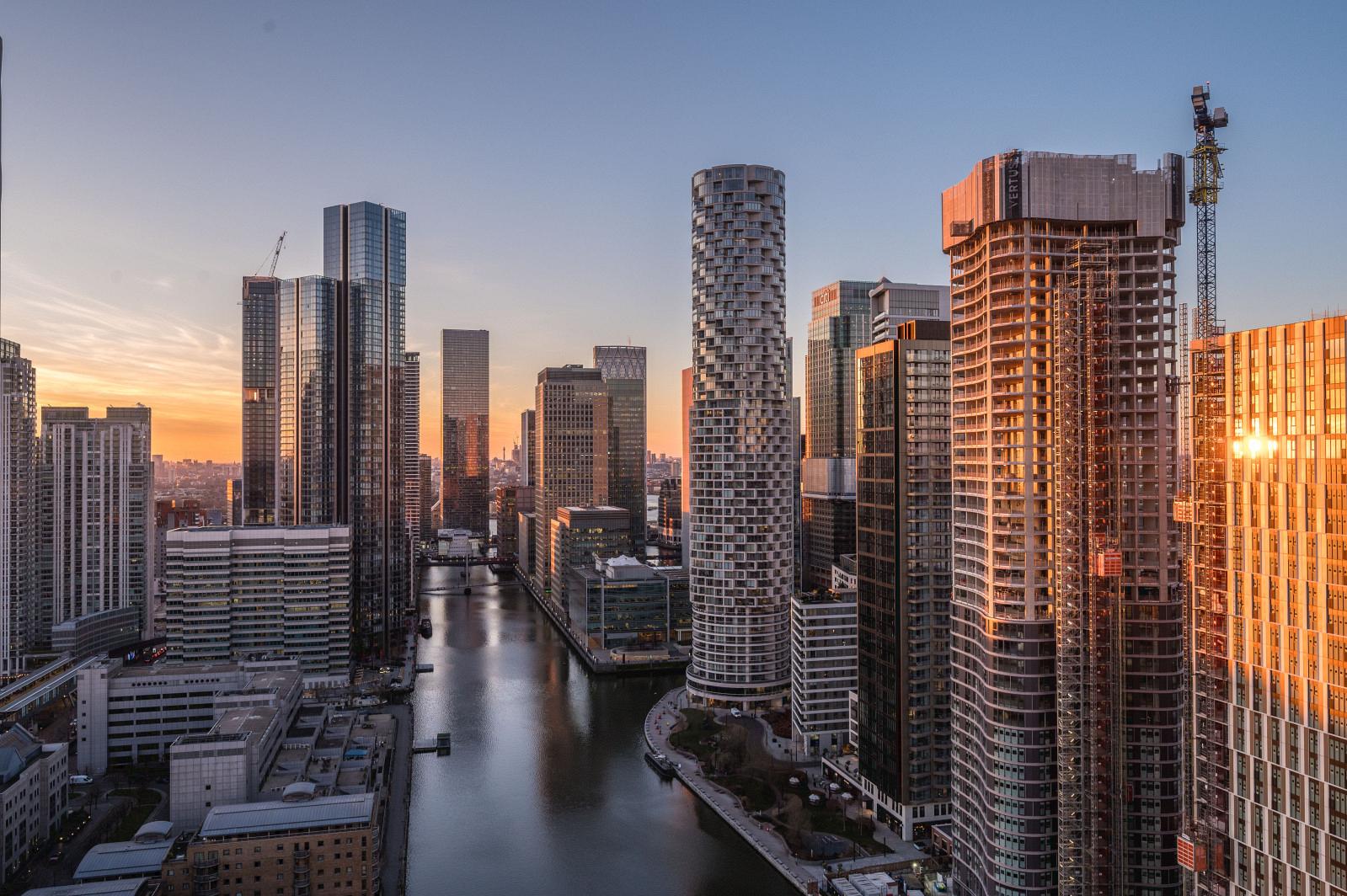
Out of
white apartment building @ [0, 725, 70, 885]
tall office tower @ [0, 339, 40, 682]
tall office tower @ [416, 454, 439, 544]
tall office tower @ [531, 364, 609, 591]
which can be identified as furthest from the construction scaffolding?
tall office tower @ [416, 454, 439, 544]

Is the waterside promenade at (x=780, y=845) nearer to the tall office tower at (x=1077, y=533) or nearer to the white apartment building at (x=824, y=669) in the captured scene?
the tall office tower at (x=1077, y=533)

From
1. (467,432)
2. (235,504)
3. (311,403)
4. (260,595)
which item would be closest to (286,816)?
(260,595)

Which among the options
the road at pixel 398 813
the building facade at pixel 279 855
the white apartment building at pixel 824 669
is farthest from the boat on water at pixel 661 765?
the building facade at pixel 279 855

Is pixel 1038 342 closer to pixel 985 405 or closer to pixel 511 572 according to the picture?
pixel 985 405

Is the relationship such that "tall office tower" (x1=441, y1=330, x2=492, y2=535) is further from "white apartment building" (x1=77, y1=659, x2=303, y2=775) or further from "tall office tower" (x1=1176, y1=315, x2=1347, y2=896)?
"tall office tower" (x1=1176, y1=315, x2=1347, y2=896)

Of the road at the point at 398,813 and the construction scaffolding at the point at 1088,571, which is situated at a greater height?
the construction scaffolding at the point at 1088,571

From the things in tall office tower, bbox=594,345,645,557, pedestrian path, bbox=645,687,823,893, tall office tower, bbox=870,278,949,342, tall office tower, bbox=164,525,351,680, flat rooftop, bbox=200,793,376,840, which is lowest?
pedestrian path, bbox=645,687,823,893
